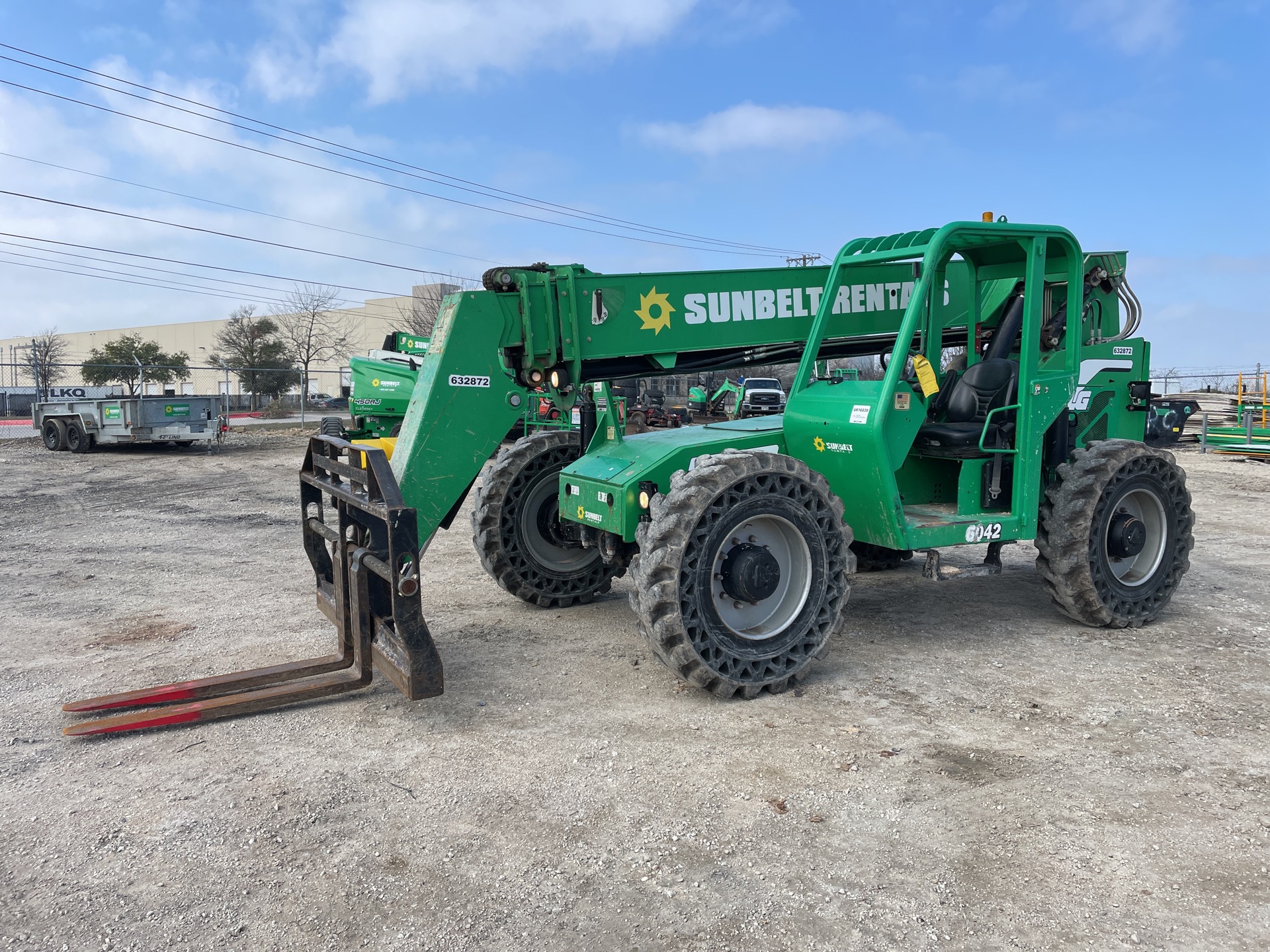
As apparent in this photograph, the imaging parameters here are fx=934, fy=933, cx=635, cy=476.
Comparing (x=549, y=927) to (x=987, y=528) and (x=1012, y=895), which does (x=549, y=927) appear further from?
(x=987, y=528)

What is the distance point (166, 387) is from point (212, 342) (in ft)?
101

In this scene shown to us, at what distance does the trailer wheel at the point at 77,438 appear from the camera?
22.0m

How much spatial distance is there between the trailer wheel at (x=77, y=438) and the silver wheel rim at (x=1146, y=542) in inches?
884

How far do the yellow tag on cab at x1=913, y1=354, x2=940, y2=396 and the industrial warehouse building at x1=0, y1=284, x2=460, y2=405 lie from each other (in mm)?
37299

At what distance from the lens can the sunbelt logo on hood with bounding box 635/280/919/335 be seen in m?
5.96

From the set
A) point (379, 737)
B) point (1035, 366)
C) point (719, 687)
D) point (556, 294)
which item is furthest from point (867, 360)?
point (379, 737)

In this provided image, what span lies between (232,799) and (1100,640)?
17.8 ft

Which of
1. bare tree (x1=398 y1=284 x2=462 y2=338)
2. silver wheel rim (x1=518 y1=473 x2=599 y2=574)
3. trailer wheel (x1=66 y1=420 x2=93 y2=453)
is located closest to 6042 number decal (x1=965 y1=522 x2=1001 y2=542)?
silver wheel rim (x1=518 y1=473 x2=599 y2=574)

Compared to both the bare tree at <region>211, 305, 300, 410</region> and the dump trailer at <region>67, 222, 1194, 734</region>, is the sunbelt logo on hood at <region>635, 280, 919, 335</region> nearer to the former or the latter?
the dump trailer at <region>67, 222, 1194, 734</region>

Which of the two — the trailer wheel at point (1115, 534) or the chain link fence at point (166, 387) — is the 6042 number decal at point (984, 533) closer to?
the trailer wheel at point (1115, 534)

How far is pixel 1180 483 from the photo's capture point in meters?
6.71

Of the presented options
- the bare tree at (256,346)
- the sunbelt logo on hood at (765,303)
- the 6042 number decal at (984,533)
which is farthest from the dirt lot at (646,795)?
the bare tree at (256,346)

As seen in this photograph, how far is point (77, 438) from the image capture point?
22.1 meters

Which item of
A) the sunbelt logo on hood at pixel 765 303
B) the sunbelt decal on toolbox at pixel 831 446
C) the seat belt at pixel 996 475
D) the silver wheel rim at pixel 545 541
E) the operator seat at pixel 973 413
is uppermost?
the sunbelt logo on hood at pixel 765 303
